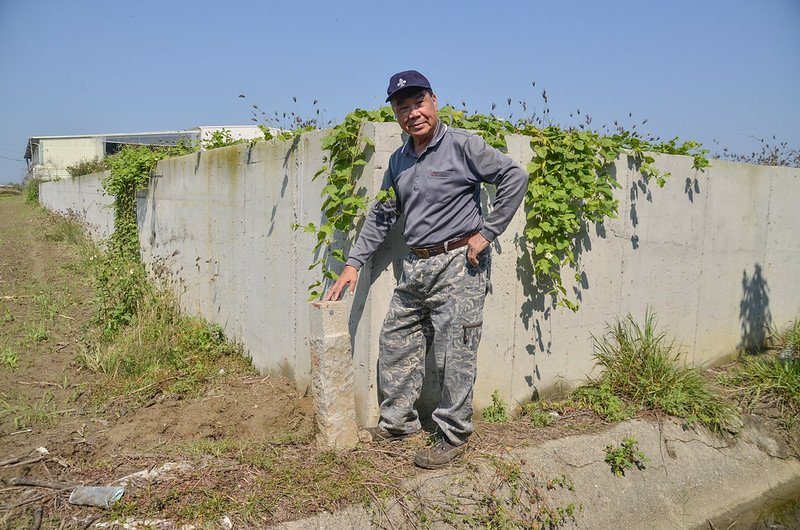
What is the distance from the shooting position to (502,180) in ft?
10.3

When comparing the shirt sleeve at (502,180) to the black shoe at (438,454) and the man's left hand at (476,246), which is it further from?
the black shoe at (438,454)

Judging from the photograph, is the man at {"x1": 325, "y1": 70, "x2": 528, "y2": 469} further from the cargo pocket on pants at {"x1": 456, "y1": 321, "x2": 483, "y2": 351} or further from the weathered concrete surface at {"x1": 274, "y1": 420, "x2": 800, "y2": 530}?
the weathered concrete surface at {"x1": 274, "y1": 420, "x2": 800, "y2": 530}

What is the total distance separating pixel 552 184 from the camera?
406cm

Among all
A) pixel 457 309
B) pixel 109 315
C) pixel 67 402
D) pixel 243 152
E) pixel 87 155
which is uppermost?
pixel 87 155

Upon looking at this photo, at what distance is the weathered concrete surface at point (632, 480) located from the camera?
2.99 meters

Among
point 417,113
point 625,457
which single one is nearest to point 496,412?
point 625,457

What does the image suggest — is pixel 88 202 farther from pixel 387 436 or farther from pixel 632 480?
pixel 632 480

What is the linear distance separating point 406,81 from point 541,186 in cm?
145

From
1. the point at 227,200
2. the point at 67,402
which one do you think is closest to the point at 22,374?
the point at 67,402

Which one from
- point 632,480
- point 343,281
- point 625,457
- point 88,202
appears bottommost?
point 632,480

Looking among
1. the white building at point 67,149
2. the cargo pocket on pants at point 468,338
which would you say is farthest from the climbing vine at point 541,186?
the white building at point 67,149

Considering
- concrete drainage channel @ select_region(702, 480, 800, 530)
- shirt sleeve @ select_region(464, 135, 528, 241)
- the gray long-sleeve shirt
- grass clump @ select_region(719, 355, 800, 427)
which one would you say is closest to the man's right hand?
the gray long-sleeve shirt

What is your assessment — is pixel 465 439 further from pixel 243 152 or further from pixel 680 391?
pixel 243 152

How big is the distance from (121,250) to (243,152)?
4064 mm
